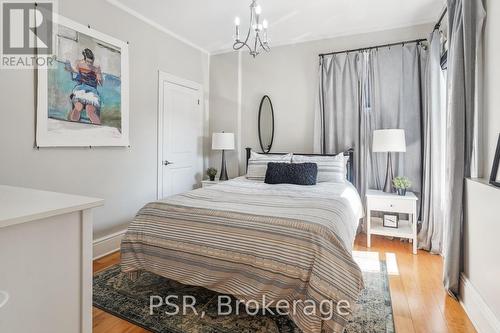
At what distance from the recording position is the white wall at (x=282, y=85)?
12.7 ft

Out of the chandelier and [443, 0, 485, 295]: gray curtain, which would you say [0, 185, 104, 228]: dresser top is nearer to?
the chandelier

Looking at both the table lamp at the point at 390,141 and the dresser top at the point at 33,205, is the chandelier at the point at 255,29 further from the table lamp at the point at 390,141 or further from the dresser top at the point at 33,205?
the dresser top at the point at 33,205

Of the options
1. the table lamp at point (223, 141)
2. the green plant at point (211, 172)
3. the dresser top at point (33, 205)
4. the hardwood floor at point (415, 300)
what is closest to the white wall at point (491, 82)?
the hardwood floor at point (415, 300)

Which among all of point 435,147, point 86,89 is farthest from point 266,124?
point 86,89

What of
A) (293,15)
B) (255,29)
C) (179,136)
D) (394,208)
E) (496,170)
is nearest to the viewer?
(496,170)

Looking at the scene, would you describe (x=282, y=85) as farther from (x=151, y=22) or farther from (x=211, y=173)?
(x=151, y=22)

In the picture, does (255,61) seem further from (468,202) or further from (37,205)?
(37,205)

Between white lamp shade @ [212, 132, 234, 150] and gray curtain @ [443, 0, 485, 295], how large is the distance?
2730 millimetres

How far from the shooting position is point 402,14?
10.4 feet

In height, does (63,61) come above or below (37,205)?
above

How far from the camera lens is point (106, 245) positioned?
294cm

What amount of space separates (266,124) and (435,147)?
2182mm

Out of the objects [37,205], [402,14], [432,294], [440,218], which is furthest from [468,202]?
A: [37,205]

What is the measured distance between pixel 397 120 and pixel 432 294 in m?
2.05
